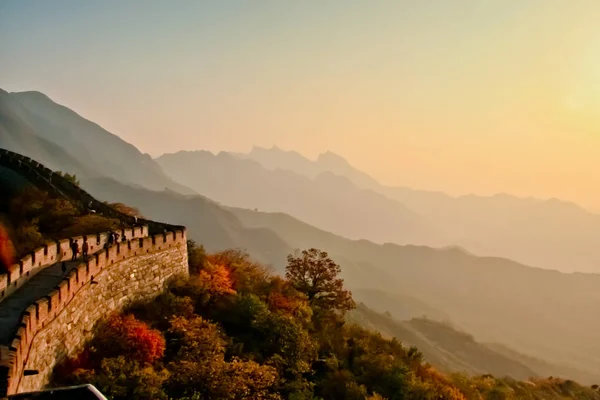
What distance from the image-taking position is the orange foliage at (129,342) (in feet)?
56.5

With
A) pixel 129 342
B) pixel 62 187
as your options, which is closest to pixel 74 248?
pixel 129 342

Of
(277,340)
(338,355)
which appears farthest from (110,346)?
(338,355)

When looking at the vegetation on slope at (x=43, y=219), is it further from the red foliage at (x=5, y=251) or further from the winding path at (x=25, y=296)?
Result: the winding path at (x=25, y=296)

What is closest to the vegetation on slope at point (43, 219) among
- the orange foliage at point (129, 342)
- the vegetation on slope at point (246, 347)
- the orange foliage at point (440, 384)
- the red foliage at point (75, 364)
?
the vegetation on slope at point (246, 347)

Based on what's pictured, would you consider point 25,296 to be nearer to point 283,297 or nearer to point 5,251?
point 5,251

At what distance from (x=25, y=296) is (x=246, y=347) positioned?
976 centimetres

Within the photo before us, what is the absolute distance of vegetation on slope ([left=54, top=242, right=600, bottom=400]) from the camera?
53.9ft

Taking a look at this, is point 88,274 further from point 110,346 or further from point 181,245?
point 181,245

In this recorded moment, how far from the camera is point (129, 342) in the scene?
57.6 feet

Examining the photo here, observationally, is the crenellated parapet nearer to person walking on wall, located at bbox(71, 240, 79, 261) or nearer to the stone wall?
the stone wall

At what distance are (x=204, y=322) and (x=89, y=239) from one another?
258 inches

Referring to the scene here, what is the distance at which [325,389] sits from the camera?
22.3m

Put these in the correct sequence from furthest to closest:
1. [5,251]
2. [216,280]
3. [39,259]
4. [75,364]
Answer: [216,280]
[5,251]
[39,259]
[75,364]

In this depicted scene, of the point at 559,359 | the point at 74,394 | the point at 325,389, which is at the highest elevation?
the point at 74,394
